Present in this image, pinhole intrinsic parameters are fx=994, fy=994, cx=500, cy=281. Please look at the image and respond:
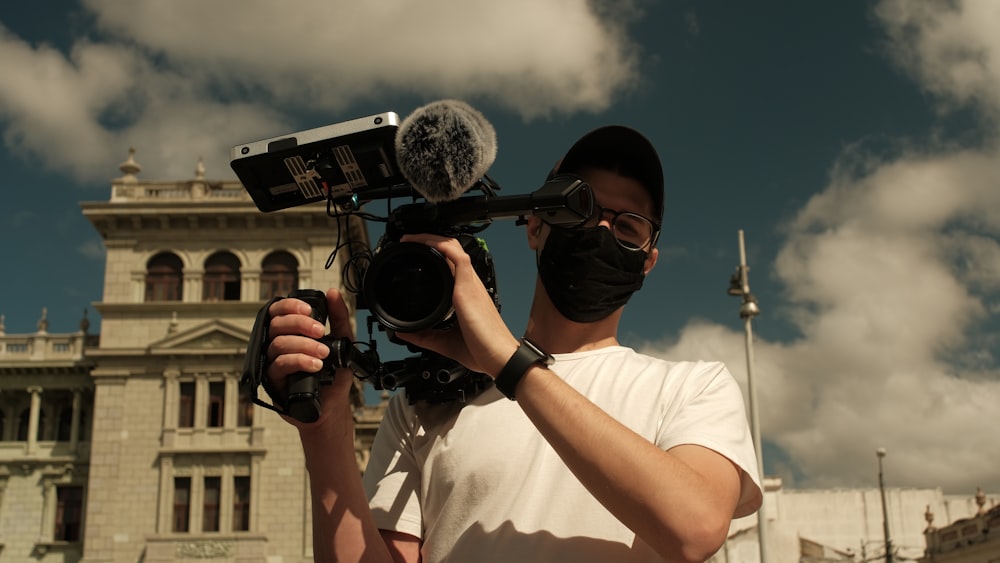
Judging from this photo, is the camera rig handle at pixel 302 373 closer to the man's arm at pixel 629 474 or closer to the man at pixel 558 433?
the man at pixel 558 433

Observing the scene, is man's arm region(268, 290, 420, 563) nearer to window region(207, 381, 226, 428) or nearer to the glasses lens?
the glasses lens

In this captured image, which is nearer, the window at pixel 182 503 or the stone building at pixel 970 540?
the stone building at pixel 970 540

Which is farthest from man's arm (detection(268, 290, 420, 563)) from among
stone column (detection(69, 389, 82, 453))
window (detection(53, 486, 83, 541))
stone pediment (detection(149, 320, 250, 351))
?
stone column (detection(69, 389, 82, 453))

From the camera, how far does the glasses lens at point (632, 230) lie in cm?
272

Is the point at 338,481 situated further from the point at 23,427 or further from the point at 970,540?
the point at 23,427

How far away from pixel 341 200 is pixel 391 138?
237 mm

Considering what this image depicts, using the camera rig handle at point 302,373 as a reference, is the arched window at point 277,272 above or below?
above

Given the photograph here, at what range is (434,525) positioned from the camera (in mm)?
2521

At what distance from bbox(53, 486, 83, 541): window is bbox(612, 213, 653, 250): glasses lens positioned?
4075cm

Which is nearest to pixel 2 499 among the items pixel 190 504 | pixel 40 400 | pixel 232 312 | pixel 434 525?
pixel 40 400

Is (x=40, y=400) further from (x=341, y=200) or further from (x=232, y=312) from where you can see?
(x=341, y=200)

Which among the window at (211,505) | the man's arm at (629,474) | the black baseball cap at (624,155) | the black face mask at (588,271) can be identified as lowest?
the man's arm at (629,474)

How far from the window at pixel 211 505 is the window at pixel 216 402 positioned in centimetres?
210

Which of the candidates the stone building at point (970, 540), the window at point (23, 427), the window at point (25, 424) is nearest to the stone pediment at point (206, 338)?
the window at point (25, 424)
